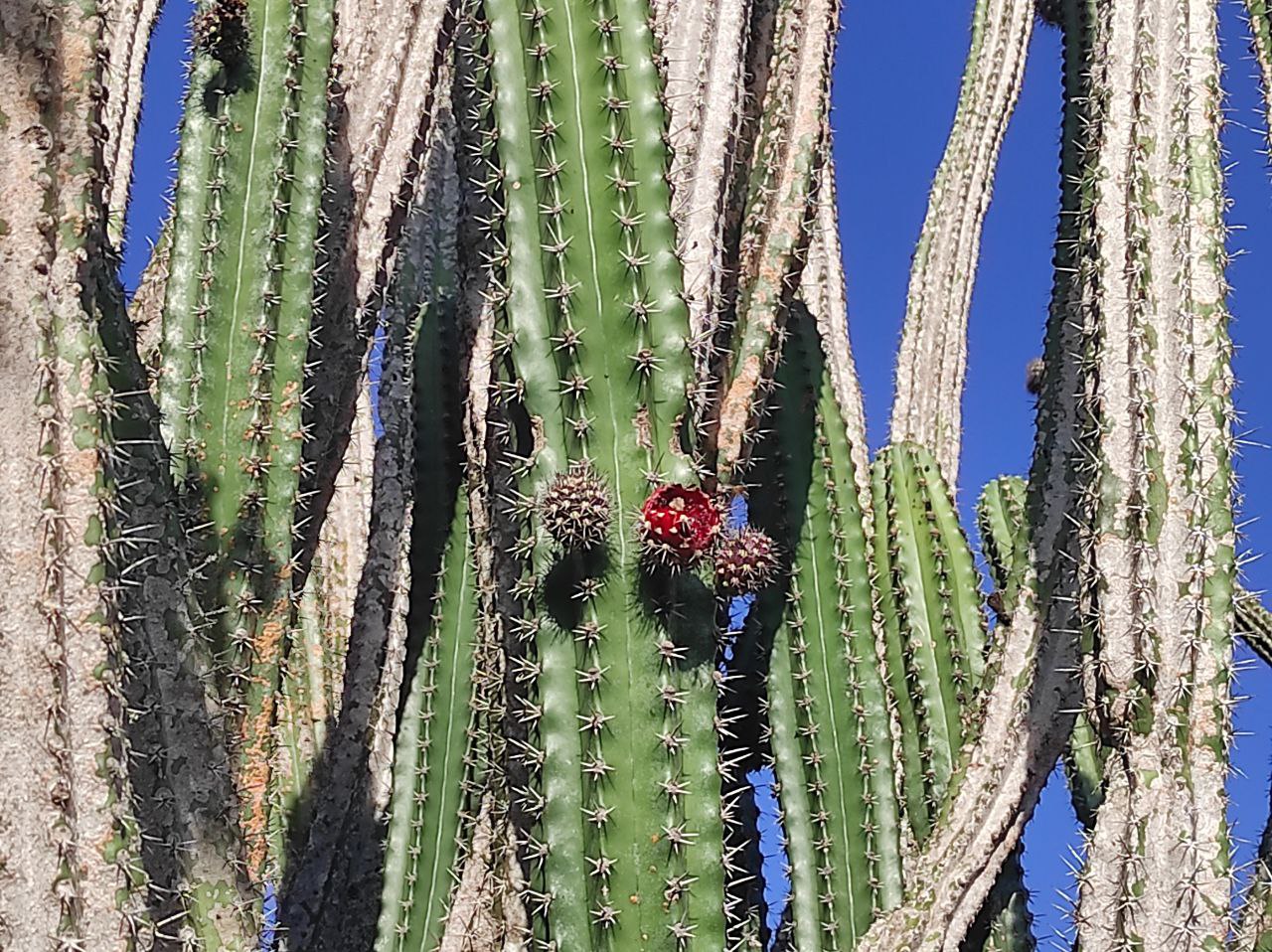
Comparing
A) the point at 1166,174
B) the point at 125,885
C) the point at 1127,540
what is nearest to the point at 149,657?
the point at 125,885

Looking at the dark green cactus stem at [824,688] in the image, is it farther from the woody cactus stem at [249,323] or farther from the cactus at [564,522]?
the woody cactus stem at [249,323]

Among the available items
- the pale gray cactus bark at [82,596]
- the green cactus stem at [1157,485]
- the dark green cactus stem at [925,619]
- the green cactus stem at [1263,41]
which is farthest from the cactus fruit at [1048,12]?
the pale gray cactus bark at [82,596]

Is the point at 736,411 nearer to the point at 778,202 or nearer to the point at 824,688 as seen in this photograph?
the point at 778,202

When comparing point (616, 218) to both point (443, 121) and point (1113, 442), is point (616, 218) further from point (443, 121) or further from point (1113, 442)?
point (443, 121)

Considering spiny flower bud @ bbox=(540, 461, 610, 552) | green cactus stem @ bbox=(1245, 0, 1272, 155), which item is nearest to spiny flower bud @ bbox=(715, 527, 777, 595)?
spiny flower bud @ bbox=(540, 461, 610, 552)

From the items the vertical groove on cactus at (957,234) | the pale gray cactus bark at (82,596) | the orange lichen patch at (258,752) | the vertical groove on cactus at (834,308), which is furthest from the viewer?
the vertical groove on cactus at (957,234)

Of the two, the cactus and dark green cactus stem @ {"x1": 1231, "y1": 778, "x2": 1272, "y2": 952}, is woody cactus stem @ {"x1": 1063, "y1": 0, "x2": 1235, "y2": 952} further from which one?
dark green cactus stem @ {"x1": 1231, "y1": 778, "x2": 1272, "y2": 952}
